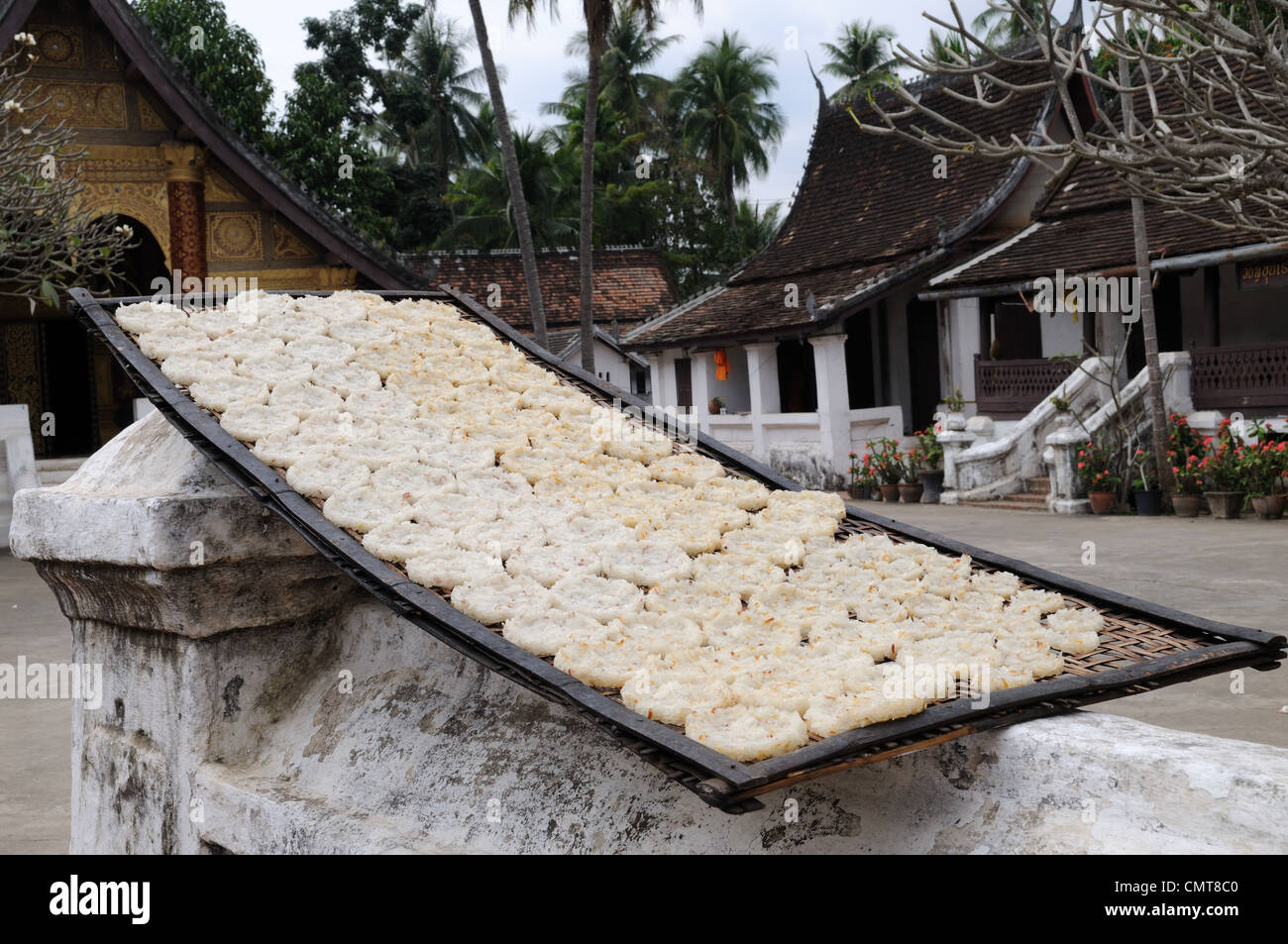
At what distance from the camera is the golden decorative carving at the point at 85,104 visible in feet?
46.4

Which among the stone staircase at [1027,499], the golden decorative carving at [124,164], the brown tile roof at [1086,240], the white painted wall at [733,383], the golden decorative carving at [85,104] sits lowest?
the stone staircase at [1027,499]

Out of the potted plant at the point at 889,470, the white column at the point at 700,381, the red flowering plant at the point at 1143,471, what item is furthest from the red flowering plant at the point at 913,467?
the white column at the point at 700,381

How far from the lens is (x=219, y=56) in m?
27.9

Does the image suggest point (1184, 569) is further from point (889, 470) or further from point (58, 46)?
point (58, 46)

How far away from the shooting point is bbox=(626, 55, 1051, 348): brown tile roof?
60.2 ft

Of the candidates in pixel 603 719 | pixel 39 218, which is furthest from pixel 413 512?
pixel 39 218

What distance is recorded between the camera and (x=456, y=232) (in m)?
35.6

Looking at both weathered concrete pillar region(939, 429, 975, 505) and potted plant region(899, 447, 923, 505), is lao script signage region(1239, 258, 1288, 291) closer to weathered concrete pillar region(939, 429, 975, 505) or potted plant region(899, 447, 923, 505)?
weathered concrete pillar region(939, 429, 975, 505)

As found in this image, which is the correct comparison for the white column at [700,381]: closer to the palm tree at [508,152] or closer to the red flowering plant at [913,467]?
the palm tree at [508,152]

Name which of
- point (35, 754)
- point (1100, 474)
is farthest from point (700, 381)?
point (35, 754)

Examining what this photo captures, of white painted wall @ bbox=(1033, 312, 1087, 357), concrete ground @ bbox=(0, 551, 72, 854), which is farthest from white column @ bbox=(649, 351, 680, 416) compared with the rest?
concrete ground @ bbox=(0, 551, 72, 854)

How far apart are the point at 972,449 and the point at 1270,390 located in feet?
11.6

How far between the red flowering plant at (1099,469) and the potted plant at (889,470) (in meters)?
3.44
